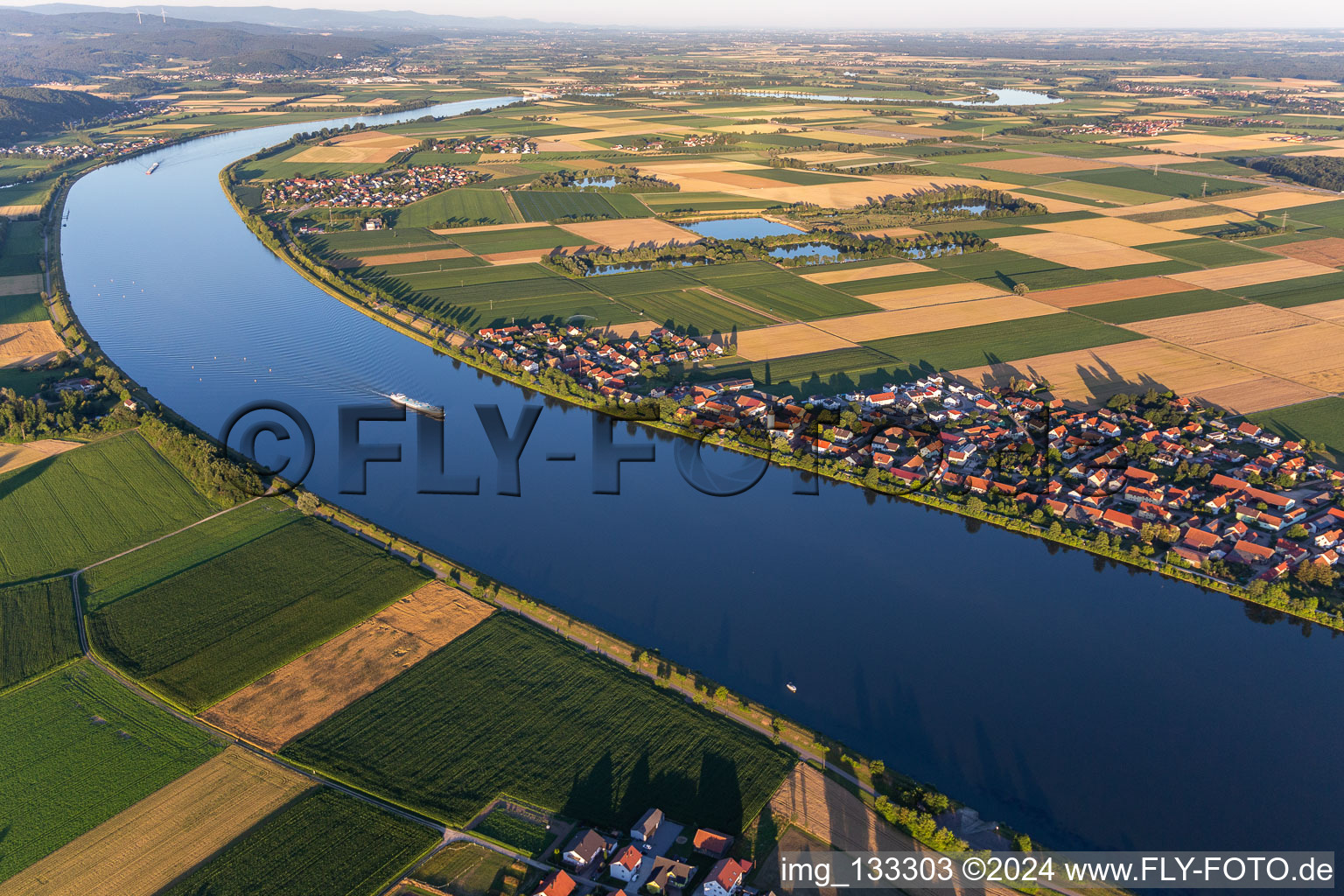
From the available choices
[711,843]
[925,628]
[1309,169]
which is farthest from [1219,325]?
[1309,169]

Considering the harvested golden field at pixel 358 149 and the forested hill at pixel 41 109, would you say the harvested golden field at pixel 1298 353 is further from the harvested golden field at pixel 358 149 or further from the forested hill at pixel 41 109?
the forested hill at pixel 41 109

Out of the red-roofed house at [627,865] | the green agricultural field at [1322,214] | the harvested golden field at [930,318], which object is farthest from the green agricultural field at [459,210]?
the green agricultural field at [1322,214]

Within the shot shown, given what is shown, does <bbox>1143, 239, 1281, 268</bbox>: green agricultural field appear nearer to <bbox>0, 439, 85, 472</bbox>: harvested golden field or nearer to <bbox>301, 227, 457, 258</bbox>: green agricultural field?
<bbox>301, 227, 457, 258</bbox>: green agricultural field

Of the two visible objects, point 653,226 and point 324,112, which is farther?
point 324,112

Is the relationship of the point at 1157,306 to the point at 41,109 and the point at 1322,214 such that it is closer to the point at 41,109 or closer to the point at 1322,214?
the point at 1322,214

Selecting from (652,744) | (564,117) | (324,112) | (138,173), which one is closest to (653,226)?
(652,744)

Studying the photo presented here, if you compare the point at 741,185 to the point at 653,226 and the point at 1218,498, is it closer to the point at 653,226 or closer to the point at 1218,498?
the point at 653,226
